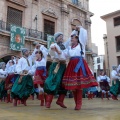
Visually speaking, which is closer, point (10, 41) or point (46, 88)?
point (46, 88)

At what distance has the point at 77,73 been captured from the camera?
157 inches

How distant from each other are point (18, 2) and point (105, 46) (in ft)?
52.5

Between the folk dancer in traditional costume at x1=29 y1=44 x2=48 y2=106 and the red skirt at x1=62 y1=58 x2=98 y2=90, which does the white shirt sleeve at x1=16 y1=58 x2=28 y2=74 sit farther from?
the red skirt at x1=62 y1=58 x2=98 y2=90

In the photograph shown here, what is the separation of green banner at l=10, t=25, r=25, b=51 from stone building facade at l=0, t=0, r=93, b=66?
310 millimetres

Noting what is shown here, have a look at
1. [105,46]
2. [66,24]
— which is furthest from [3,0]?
[105,46]

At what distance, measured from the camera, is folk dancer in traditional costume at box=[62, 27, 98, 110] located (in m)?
3.88

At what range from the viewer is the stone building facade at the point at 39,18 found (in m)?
12.4

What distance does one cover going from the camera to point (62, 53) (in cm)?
408

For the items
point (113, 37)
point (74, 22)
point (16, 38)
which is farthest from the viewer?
point (113, 37)

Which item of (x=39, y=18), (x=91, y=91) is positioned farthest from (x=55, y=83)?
(x=39, y=18)

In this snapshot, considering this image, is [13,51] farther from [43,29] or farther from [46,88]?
[46,88]

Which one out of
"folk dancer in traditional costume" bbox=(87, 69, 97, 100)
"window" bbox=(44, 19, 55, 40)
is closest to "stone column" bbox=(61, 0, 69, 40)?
"window" bbox=(44, 19, 55, 40)

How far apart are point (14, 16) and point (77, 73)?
1018 centimetres

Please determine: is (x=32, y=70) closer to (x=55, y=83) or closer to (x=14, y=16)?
(x=55, y=83)
